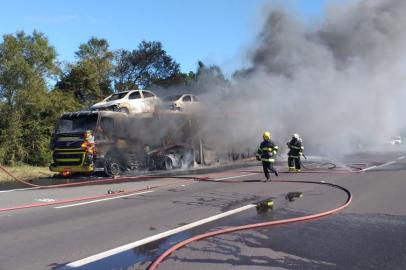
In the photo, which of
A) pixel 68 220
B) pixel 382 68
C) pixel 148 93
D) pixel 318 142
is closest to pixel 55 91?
pixel 148 93

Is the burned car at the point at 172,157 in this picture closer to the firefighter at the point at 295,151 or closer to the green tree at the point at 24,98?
the firefighter at the point at 295,151

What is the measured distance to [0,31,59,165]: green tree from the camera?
84.5ft

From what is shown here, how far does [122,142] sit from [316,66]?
28.5 feet

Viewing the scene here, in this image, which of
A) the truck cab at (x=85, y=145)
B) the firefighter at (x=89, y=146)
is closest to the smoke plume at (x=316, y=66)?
the truck cab at (x=85, y=145)

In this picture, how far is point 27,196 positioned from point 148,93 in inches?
362

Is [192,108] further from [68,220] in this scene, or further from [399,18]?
[68,220]

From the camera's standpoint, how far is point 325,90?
70.6ft

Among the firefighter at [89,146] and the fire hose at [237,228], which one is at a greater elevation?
the firefighter at [89,146]

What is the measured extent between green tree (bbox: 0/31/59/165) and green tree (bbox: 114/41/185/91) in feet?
40.3

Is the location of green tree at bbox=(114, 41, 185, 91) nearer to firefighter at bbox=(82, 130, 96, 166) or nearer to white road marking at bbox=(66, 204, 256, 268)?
firefighter at bbox=(82, 130, 96, 166)

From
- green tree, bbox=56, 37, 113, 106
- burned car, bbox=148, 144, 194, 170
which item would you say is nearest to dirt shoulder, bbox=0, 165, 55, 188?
burned car, bbox=148, 144, 194, 170

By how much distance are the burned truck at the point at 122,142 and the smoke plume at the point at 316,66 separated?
7.15 ft

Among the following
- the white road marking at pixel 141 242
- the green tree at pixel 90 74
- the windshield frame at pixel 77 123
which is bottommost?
the white road marking at pixel 141 242

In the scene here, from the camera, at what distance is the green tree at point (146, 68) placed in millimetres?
40375
